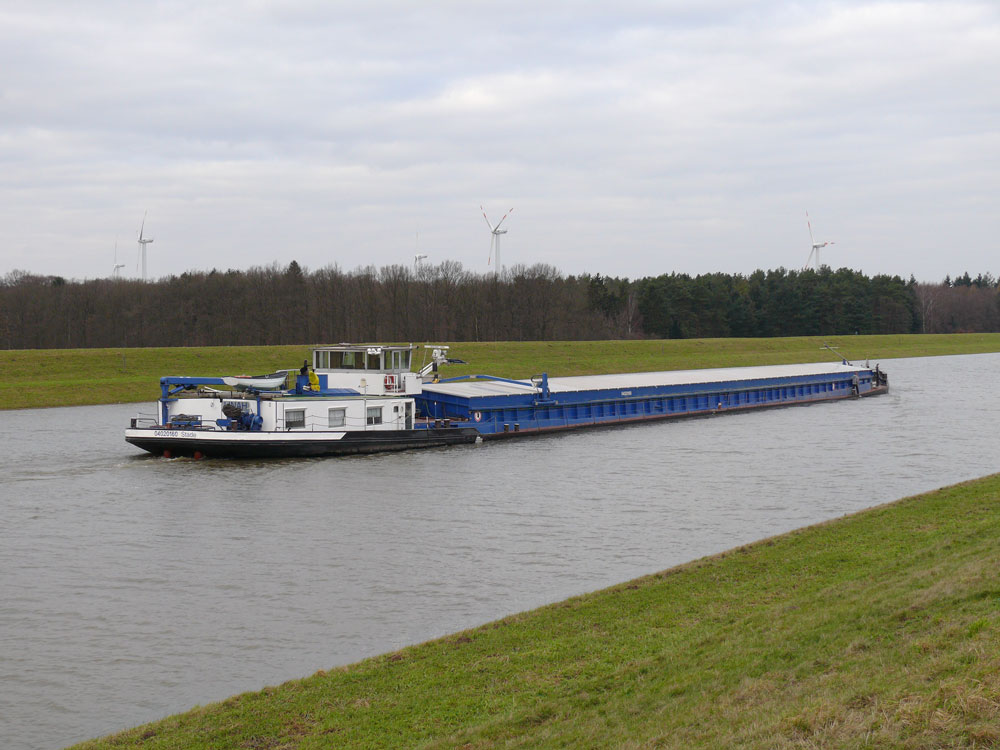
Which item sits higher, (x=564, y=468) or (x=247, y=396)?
(x=247, y=396)

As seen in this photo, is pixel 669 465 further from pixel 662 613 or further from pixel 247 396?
pixel 662 613

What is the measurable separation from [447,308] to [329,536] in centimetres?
9699

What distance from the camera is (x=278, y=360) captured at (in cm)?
7219

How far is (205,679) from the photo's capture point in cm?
1296

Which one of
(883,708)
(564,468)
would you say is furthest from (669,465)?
(883,708)

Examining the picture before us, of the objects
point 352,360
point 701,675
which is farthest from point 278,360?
point 701,675

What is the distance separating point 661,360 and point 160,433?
60395 millimetres

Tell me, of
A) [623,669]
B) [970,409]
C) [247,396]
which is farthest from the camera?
[970,409]

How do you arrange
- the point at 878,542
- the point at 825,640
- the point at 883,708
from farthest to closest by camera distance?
the point at 878,542
the point at 825,640
the point at 883,708

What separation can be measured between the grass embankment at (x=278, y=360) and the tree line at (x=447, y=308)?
2330 centimetres

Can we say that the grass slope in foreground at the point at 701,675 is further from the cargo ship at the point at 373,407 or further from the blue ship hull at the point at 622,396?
the blue ship hull at the point at 622,396

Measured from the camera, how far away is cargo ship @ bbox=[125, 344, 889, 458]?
3438cm

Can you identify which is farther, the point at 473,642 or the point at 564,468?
the point at 564,468

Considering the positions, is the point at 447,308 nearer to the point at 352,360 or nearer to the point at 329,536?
the point at 352,360
